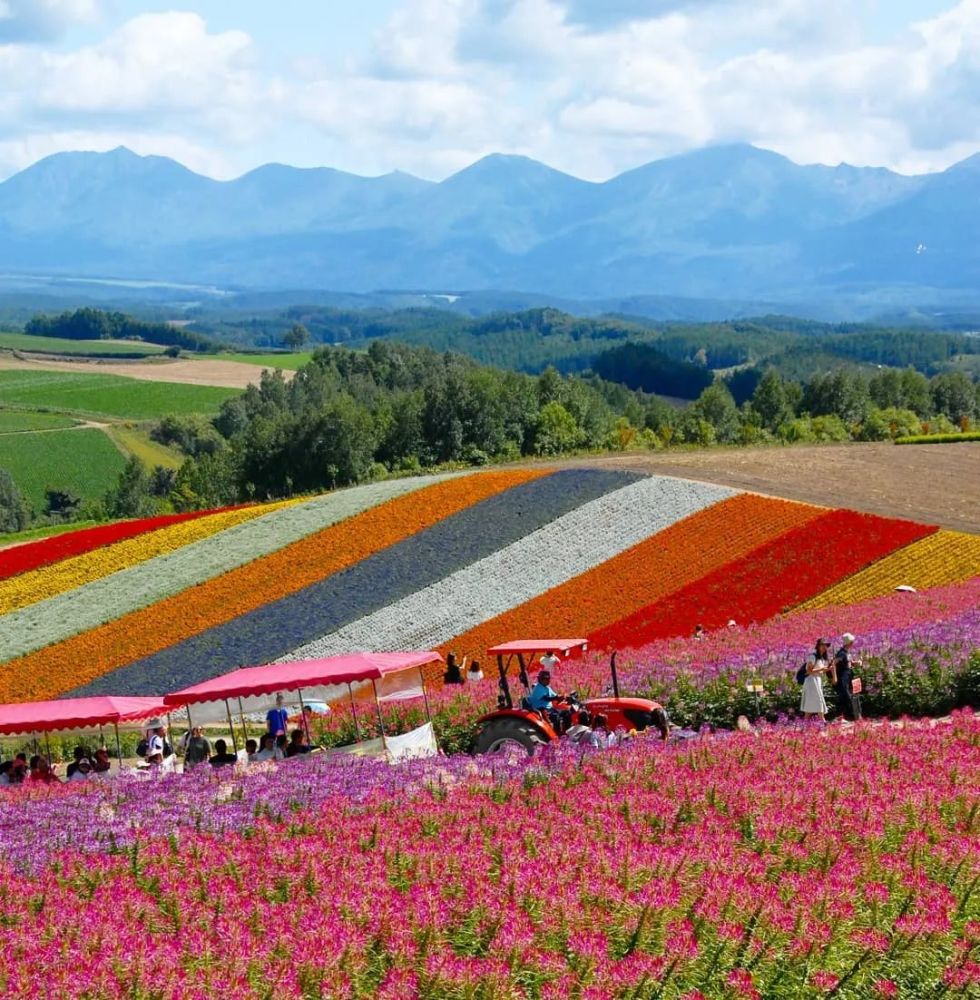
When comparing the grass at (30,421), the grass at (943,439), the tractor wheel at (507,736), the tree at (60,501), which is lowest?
the tree at (60,501)

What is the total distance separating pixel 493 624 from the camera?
34656 millimetres

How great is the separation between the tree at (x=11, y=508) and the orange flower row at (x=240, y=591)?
2700 inches

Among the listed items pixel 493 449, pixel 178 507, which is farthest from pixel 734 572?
pixel 178 507

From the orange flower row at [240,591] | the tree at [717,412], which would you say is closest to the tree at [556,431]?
the tree at [717,412]

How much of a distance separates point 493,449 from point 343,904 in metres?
72.8

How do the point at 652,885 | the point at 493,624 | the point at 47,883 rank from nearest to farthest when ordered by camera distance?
the point at 652,885
the point at 47,883
the point at 493,624

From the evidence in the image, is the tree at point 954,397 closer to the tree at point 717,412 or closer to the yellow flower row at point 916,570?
the tree at point 717,412

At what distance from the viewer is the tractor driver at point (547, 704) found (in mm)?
19312

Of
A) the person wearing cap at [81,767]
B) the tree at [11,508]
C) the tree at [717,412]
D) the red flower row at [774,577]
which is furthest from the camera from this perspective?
the tree at [717,412]

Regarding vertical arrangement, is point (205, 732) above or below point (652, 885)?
below

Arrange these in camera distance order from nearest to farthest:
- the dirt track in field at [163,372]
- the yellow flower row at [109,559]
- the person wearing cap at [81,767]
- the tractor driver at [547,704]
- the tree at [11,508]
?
1. the tractor driver at [547,704]
2. the person wearing cap at [81,767]
3. the yellow flower row at [109,559]
4. the tree at [11,508]
5. the dirt track in field at [163,372]

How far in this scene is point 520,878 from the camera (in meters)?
11.9

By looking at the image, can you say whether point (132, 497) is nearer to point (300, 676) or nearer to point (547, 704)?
point (300, 676)

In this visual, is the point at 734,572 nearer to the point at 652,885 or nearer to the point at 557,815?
the point at 557,815
